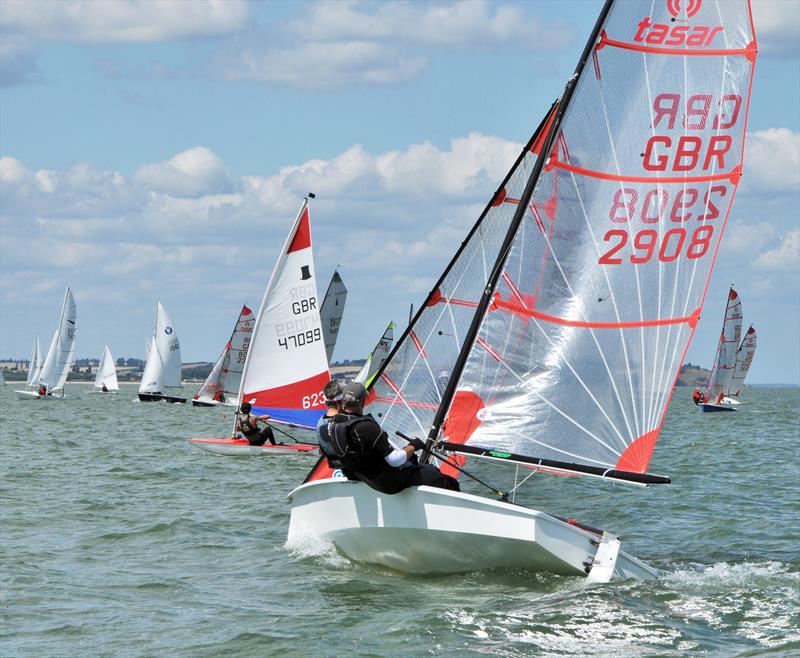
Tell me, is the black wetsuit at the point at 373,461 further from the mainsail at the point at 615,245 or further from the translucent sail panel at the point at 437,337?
the translucent sail panel at the point at 437,337

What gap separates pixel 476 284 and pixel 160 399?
2043 inches

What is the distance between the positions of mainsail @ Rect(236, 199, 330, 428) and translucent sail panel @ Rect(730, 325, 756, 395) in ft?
134

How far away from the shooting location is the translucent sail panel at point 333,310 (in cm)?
3816

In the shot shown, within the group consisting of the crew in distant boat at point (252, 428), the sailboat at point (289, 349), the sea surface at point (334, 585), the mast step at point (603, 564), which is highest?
the sailboat at point (289, 349)

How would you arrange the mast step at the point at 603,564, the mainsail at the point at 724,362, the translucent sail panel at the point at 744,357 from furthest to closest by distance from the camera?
the translucent sail panel at the point at 744,357 < the mainsail at the point at 724,362 < the mast step at the point at 603,564

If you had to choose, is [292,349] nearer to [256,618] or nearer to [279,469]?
[279,469]

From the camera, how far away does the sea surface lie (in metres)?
8.79

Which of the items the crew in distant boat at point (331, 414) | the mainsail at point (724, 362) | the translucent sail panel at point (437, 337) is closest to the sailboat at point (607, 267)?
the crew in distant boat at point (331, 414)

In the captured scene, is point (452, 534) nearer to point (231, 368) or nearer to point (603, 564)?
point (603, 564)

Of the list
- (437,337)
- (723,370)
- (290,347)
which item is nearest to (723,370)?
(723,370)

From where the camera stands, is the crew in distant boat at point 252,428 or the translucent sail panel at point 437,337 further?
the crew in distant boat at point 252,428

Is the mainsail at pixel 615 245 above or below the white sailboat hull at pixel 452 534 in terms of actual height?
above

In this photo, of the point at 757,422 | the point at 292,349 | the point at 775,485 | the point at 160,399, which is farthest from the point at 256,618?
the point at 160,399

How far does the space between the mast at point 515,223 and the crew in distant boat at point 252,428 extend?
510 inches
